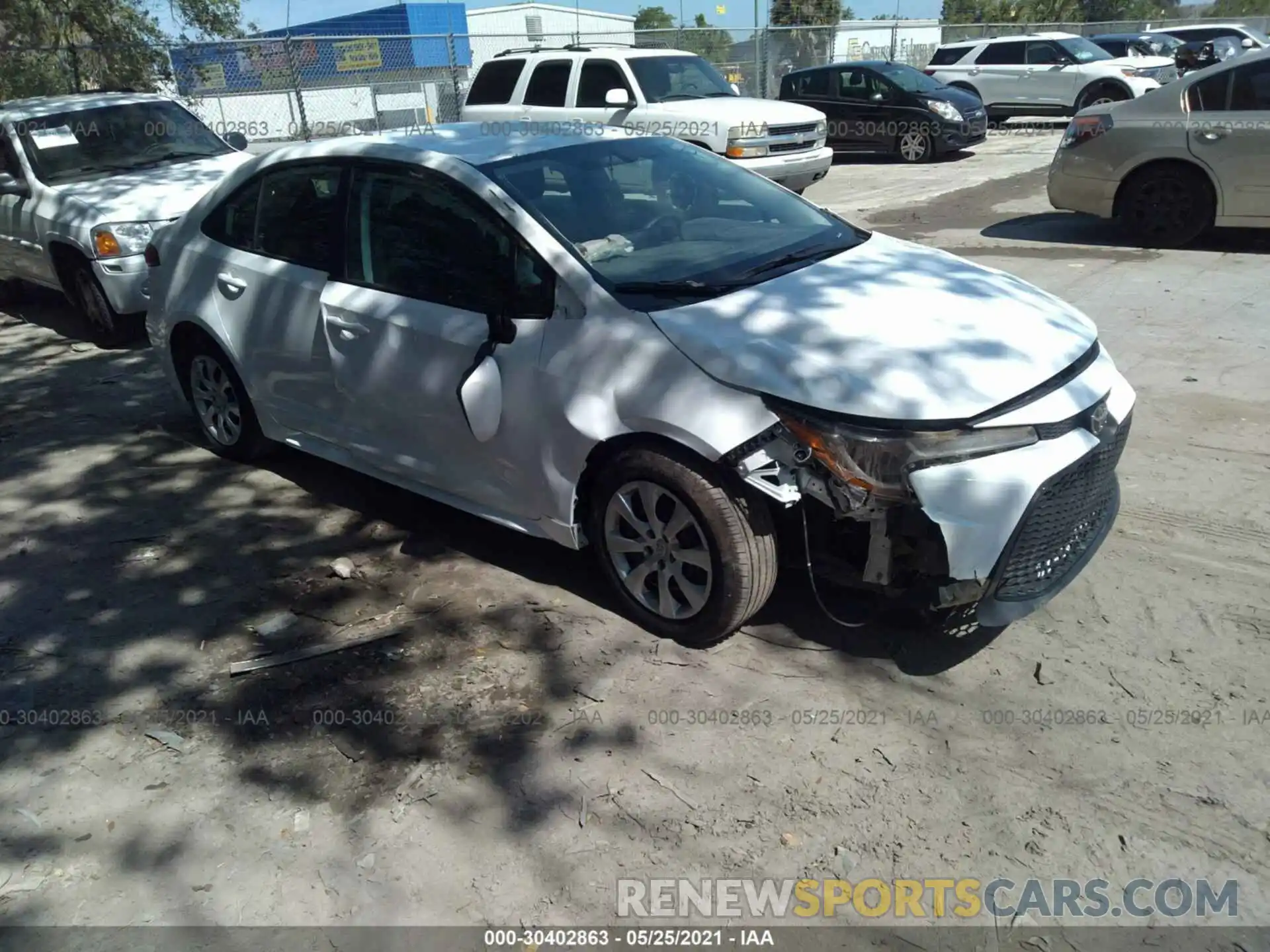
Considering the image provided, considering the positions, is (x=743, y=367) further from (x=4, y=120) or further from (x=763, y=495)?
(x=4, y=120)

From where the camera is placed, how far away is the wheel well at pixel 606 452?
136 inches

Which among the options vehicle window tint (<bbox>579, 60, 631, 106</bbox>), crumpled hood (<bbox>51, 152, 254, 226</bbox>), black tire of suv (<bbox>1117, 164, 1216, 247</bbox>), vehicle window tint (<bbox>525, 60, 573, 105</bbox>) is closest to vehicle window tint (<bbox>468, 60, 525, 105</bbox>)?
vehicle window tint (<bbox>525, 60, 573, 105</bbox>)

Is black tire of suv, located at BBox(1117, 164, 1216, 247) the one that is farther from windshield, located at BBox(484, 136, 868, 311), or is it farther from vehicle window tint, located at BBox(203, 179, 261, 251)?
vehicle window tint, located at BBox(203, 179, 261, 251)

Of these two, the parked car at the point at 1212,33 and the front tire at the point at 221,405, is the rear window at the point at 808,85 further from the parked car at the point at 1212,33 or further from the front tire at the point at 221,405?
the front tire at the point at 221,405

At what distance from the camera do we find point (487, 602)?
4.19m

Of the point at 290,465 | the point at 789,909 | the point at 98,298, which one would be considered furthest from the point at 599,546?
the point at 98,298

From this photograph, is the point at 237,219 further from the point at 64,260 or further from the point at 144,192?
the point at 64,260

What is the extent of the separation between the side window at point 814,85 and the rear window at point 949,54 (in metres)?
4.65

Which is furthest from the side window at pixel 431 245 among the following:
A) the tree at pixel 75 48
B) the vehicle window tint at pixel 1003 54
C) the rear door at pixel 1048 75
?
the vehicle window tint at pixel 1003 54

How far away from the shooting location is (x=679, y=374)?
342 cm

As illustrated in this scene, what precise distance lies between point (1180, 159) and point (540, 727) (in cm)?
827

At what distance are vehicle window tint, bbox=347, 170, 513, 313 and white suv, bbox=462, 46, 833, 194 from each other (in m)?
8.13

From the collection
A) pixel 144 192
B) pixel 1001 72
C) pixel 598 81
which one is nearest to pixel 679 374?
pixel 144 192

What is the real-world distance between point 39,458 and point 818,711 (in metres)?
4.98
